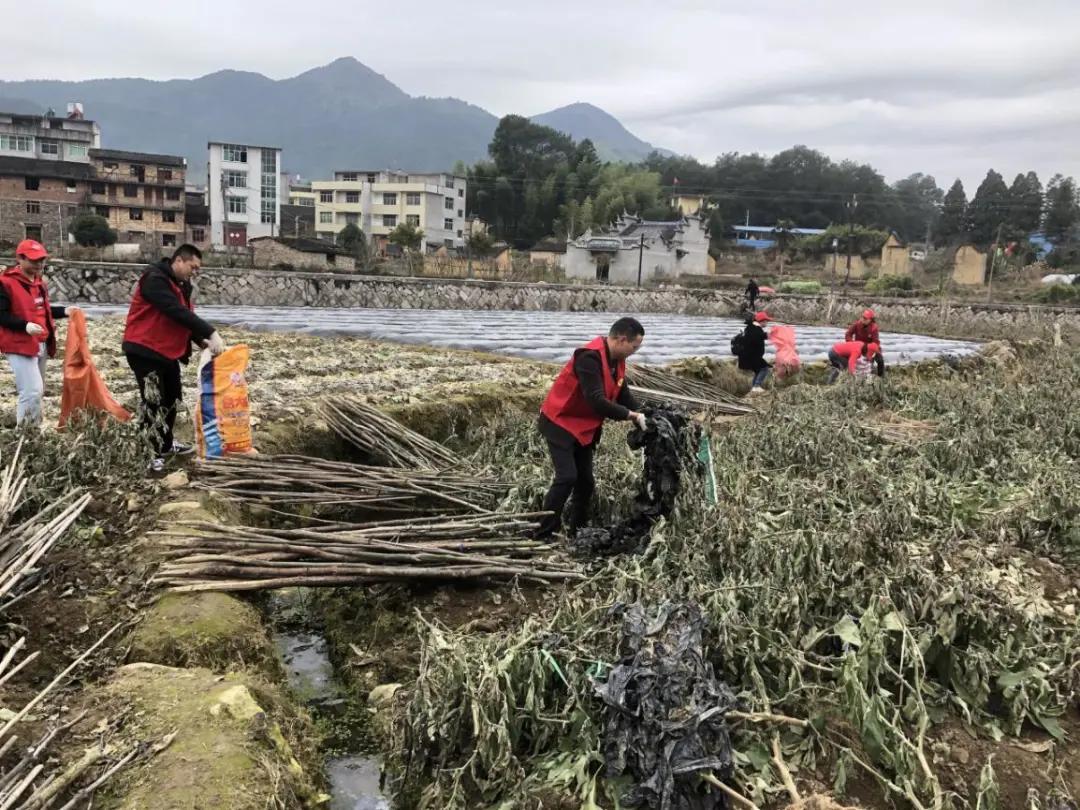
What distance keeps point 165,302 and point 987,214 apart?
60.9 m

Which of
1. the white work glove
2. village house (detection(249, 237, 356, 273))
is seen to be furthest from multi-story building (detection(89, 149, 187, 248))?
the white work glove

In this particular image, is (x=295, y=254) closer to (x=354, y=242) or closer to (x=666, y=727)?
(x=354, y=242)

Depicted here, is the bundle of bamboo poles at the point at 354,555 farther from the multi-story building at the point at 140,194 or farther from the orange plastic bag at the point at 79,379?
the multi-story building at the point at 140,194

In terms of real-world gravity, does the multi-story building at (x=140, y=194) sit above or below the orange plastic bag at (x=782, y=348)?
above

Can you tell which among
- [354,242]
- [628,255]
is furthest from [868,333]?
[354,242]

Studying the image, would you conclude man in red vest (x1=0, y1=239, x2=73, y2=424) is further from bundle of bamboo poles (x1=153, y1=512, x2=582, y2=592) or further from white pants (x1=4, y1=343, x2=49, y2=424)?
bundle of bamboo poles (x1=153, y1=512, x2=582, y2=592)

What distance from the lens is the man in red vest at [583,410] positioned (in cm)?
436

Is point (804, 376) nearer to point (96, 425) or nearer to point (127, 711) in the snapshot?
point (96, 425)

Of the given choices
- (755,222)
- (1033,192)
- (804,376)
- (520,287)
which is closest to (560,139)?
(755,222)

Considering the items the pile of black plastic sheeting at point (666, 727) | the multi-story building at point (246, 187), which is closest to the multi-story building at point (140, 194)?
the multi-story building at point (246, 187)

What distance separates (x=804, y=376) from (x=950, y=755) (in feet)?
32.6

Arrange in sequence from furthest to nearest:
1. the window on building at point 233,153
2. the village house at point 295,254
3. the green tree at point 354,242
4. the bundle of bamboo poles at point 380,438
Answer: the window on building at point 233,153 → the green tree at point 354,242 → the village house at point 295,254 → the bundle of bamboo poles at point 380,438

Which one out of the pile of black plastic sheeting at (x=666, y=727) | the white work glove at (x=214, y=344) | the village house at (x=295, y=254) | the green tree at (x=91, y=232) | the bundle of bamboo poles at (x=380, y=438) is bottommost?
the pile of black plastic sheeting at (x=666, y=727)

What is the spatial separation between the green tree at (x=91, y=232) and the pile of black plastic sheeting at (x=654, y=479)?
30.8 m
